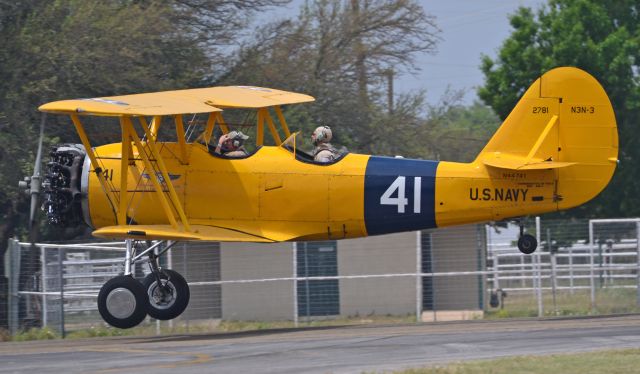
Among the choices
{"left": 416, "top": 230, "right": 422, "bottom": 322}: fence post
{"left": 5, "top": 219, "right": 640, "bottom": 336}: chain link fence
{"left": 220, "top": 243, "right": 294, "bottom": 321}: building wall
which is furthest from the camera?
{"left": 220, "top": 243, "right": 294, "bottom": 321}: building wall

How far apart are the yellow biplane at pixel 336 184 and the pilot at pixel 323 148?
130mm

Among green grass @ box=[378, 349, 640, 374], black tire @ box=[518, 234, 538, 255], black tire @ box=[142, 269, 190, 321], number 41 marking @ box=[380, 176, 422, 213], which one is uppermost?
number 41 marking @ box=[380, 176, 422, 213]

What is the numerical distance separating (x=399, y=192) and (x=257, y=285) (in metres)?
7.17

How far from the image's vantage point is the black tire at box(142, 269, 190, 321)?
17.8 m

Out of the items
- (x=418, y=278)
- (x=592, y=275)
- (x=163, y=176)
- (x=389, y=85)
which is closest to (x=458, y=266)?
(x=418, y=278)

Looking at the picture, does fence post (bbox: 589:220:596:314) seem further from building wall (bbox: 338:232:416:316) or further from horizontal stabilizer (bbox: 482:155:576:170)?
horizontal stabilizer (bbox: 482:155:576:170)

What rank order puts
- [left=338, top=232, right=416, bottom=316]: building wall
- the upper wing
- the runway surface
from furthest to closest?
[left=338, top=232, right=416, bottom=316]: building wall → the upper wing → the runway surface

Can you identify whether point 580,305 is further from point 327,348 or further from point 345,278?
point 327,348

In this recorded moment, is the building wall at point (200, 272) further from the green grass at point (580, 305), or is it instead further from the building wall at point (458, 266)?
the green grass at point (580, 305)

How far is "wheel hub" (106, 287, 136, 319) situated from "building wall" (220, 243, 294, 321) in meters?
6.17

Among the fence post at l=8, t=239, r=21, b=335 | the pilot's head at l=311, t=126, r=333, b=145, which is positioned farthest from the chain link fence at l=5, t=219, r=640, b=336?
the pilot's head at l=311, t=126, r=333, b=145

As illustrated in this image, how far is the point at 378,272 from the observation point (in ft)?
81.8

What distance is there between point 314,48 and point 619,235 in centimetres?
1249

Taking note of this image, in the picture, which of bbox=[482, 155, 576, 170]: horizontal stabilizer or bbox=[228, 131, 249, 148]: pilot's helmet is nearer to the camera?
bbox=[482, 155, 576, 170]: horizontal stabilizer
